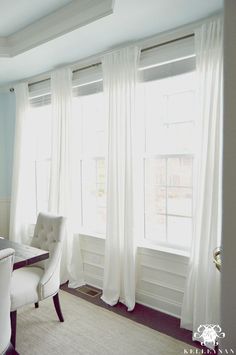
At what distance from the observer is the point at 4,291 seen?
61.5 inches

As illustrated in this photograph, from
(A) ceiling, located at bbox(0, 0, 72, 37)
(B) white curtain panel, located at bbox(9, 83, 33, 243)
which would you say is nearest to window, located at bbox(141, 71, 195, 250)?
(A) ceiling, located at bbox(0, 0, 72, 37)

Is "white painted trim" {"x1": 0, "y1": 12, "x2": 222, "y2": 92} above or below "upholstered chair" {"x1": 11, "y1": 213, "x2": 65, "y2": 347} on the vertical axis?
above

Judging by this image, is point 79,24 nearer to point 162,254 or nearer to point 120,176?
point 120,176

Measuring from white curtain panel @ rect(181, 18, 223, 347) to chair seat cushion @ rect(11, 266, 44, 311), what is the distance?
1324 mm

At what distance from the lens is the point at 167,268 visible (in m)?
2.59

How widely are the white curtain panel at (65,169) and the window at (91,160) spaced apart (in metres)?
0.13

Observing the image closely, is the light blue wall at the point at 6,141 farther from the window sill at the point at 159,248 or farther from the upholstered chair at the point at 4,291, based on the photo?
the upholstered chair at the point at 4,291

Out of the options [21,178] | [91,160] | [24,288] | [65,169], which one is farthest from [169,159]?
[21,178]

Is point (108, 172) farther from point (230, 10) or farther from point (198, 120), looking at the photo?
point (230, 10)

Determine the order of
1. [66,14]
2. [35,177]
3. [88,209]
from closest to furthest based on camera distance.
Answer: [66,14]
[88,209]
[35,177]

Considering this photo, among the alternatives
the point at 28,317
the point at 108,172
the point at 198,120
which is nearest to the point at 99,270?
the point at 28,317

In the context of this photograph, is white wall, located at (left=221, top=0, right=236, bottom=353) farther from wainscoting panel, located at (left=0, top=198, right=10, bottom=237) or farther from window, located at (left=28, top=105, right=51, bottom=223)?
wainscoting panel, located at (left=0, top=198, right=10, bottom=237)

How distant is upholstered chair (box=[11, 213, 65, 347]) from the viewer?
83.6 inches

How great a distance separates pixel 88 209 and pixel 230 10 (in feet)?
9.27
